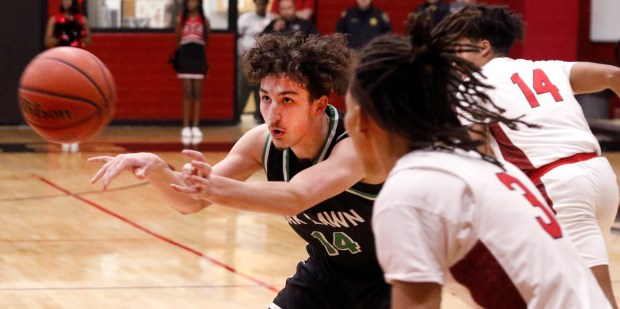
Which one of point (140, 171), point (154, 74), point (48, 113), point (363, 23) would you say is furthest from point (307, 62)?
point (154, 74)

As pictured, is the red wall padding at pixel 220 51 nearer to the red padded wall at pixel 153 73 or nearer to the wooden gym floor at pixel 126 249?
the red padded wall at pixel 153 73

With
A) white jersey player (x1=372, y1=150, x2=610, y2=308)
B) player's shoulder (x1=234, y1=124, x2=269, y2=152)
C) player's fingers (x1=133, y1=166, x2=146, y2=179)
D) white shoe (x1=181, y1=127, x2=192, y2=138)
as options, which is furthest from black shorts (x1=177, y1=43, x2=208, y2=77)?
white jersey player (x1=372, y1=150, x2=610, y2=308)

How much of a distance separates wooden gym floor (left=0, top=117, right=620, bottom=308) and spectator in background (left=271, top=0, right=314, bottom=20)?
12.3 ft

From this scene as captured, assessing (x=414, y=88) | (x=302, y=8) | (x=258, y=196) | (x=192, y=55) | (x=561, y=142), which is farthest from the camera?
(x=302, y=8)

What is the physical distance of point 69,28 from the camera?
40.3 feet

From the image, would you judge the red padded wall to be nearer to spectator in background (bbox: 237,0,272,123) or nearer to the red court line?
spectator in background (bbox: 237,0,272,123)

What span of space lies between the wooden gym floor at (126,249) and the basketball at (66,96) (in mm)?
1448

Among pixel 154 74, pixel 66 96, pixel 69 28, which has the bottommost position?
pixel 154 74

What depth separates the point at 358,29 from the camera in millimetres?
13938

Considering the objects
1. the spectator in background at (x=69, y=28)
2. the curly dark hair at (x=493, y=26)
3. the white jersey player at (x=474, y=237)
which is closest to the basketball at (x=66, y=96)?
the curly dark hair at (x=493, y=26)

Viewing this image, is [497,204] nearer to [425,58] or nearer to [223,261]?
[425,58]

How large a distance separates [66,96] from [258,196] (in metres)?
1.53

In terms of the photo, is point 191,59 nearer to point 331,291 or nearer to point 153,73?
point 153,73

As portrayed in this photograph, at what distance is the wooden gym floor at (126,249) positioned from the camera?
6.15 metres
